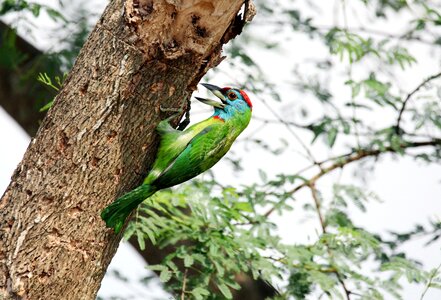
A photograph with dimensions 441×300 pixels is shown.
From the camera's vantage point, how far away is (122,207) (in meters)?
3.07

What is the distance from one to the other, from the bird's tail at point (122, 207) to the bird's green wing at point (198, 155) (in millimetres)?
98

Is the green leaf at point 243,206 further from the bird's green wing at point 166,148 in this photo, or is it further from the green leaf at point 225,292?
the bird's green wing at point 166,148

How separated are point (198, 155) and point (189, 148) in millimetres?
43

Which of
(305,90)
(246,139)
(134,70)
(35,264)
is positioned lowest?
(35,264)

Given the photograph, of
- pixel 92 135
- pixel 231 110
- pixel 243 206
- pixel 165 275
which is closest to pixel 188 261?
pixel 165 275

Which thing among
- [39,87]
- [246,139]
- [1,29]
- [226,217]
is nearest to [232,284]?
[226,217]

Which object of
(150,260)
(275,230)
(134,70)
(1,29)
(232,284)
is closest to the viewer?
(134,70)

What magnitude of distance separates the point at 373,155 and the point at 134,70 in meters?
2.87

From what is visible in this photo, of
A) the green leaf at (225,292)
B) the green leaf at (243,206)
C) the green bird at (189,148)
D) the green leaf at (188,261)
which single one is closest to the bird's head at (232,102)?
the green bird at (189,148)

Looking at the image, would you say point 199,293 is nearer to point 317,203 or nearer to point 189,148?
point 189,148

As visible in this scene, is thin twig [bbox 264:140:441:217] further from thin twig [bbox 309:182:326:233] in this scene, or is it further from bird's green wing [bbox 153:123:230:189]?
bird's green wing [bbox 153:123:230:189]

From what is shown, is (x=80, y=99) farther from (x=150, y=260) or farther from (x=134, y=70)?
(x=150, y=260)

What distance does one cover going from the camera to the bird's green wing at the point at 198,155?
327 centimetres

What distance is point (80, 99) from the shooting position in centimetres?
309
